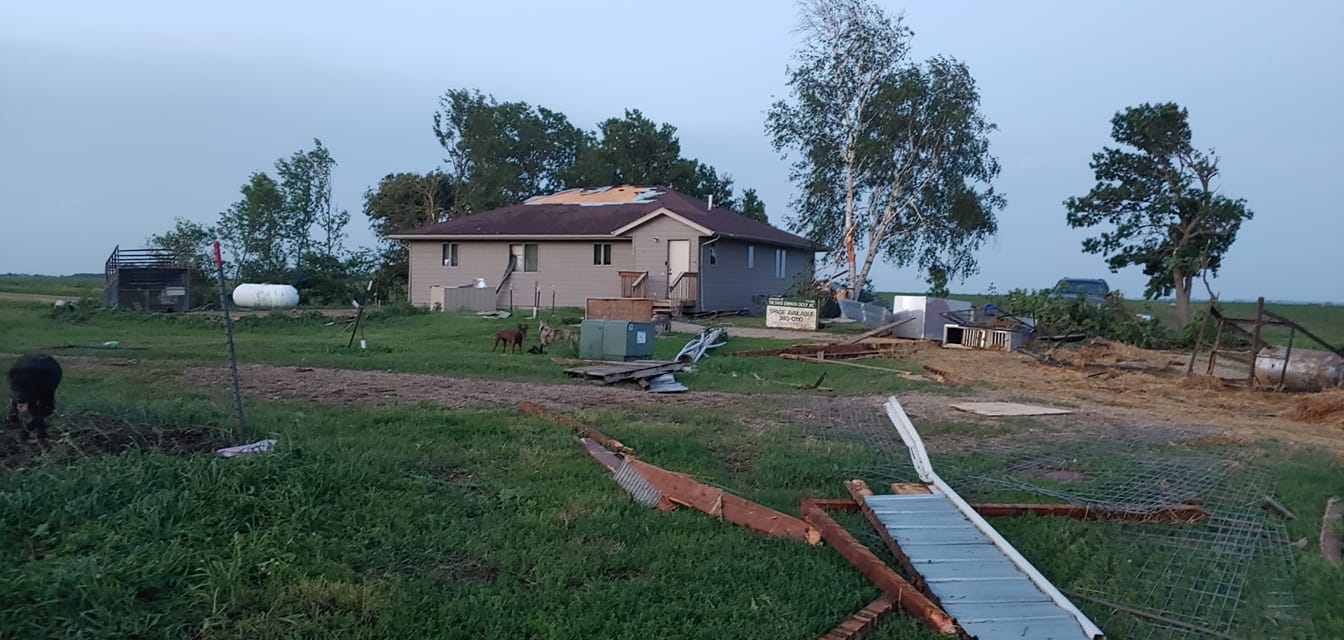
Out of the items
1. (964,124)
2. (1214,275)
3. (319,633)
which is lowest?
(319,633)

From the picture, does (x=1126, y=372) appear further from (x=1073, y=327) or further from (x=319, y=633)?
(x=319, y=633)

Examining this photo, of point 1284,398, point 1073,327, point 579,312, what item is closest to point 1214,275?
point 1073,327

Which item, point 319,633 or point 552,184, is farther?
point 552,184

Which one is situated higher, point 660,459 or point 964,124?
point 964,124

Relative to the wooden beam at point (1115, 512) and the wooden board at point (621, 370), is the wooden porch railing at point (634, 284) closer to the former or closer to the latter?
the wooden board at point (621, 370)

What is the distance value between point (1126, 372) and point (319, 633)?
14408mm

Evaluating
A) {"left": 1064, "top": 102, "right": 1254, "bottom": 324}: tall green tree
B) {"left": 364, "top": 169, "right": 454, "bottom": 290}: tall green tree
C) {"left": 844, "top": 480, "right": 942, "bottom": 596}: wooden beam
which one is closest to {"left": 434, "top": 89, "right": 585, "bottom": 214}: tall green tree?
{"left": 364, "top": 169, "right": 454, "bottom": 290}: tall green tree

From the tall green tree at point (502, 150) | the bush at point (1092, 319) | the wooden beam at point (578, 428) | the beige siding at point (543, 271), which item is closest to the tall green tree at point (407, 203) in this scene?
the tall green tree at point (502, 150)

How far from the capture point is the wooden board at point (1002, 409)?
10.1 meters

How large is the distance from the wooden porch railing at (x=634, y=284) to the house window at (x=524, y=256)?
3.78 meters

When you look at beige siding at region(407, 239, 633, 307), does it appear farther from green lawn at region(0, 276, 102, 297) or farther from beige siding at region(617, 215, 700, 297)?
green lawn at region(0, 276, 102, 297)

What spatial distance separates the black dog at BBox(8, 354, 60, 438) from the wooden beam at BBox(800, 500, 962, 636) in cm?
475

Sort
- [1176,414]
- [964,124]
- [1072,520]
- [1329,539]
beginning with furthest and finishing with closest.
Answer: [964,124], [1176,414], [1072,520], [1329,539]

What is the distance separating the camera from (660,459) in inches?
269
